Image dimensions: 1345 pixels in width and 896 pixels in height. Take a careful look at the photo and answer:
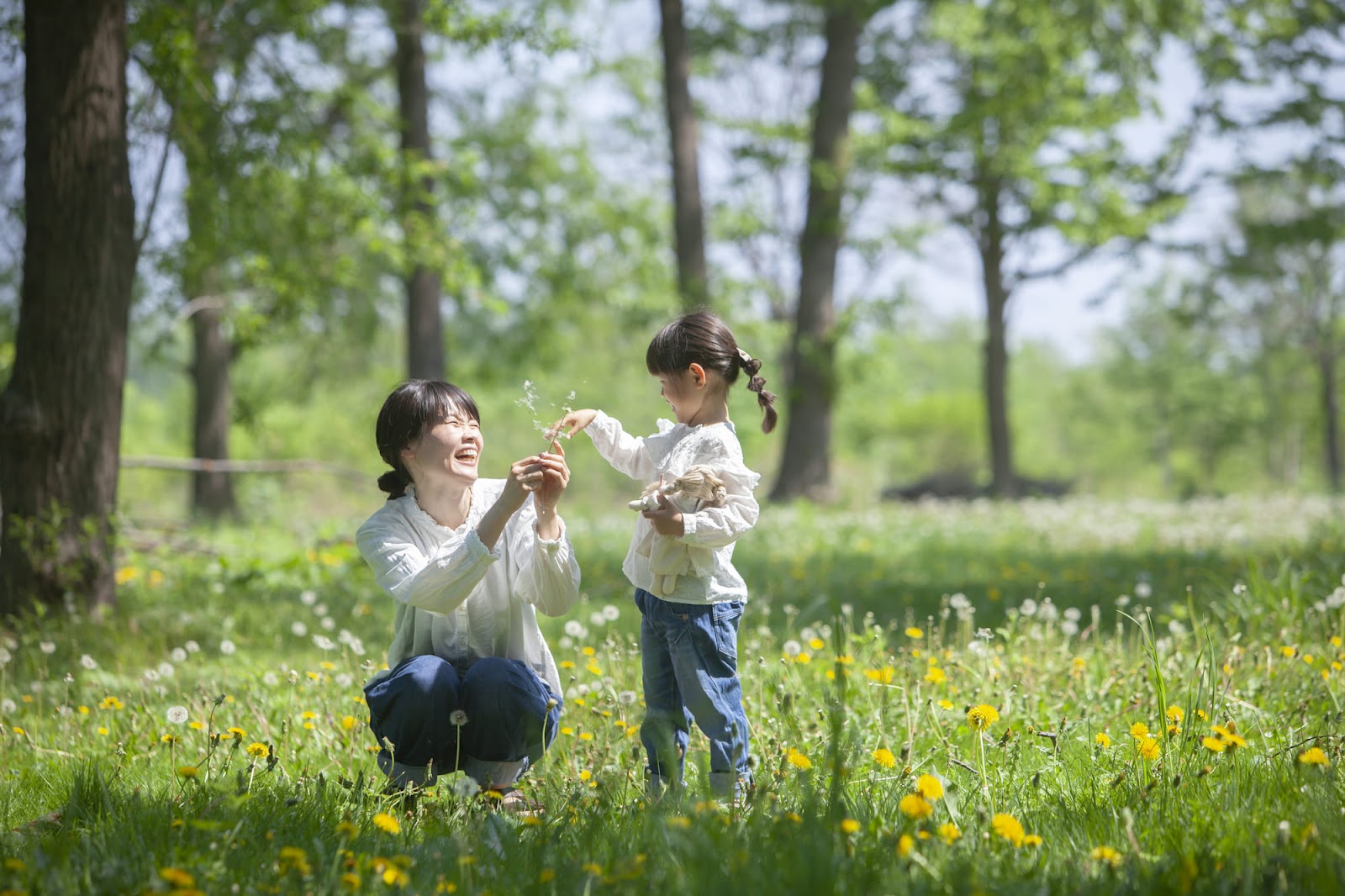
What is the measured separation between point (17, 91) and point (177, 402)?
1183 inches

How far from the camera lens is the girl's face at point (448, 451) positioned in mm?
2775

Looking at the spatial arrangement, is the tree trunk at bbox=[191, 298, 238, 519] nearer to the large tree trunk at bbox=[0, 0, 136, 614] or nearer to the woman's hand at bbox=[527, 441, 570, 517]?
the large tree trunk at bbox=[0, 0, 136, 614]

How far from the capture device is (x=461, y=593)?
255 cm

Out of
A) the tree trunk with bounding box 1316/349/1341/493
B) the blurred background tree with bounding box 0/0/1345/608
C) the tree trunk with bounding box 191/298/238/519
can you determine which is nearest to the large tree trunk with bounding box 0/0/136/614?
the blurred background tree with bounding box 0/0/1345/608

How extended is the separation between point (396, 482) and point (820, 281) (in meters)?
10.8

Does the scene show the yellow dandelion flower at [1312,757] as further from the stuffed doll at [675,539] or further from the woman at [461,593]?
the woman at [461,593]

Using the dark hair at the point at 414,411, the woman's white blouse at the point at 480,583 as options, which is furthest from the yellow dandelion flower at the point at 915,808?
the dark hair at the point at 414,411

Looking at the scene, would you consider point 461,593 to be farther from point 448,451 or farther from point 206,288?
point 206,288

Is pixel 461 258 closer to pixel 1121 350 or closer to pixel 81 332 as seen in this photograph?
pixel 81 332

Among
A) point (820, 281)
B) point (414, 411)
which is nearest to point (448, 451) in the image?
point (414, 411)

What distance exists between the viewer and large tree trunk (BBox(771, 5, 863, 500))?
12.8m

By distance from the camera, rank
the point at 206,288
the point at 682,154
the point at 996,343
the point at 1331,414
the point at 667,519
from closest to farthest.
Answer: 1. the point at 667,519
2. the point at 206,288
3. the point at 682,154
4. the point at 996,343
5. the point at 1331,414

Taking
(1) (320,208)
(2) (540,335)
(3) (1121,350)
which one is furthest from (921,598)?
(3) (1121,350)

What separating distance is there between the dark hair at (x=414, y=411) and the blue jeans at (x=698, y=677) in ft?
2.46
